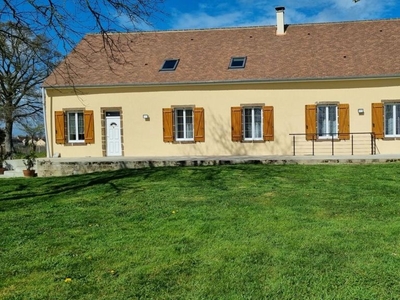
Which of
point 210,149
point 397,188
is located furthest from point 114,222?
point 210,149

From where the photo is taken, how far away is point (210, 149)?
1625 centimetres

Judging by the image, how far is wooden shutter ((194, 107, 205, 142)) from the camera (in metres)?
16.1

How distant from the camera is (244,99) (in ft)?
52.2

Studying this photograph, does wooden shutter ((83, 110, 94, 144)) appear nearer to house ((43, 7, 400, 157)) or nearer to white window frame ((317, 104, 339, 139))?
house ((43, 7, 400, 157))

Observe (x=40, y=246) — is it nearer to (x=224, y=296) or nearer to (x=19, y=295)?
(x=19, y=295)

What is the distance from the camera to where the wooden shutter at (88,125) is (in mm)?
16641

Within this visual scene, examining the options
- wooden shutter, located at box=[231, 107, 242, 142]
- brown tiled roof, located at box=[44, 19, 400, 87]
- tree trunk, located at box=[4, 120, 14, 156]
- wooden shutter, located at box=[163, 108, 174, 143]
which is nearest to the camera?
brown tiled roof, located at box=[44, 19, 400, 87]

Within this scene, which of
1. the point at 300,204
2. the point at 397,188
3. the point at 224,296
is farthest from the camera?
the point at 397,188

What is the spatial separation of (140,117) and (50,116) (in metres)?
3.91

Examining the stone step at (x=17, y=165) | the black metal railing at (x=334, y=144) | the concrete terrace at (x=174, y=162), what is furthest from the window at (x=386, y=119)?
the stone step at (x=17, y=165)

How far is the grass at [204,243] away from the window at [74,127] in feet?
27.8

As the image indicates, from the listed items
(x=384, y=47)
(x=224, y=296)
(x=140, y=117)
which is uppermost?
(x=384, y=47)

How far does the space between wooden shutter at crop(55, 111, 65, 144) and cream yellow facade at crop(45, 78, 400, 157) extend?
0.18 m

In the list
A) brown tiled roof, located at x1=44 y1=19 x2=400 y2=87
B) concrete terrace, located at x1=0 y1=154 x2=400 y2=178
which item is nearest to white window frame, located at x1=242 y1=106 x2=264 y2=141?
brown tiled roof, located at x1=44 y1=19 x2=400 y2=87
